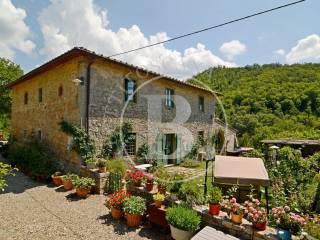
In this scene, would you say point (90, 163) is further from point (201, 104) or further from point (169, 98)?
point (201, 104)

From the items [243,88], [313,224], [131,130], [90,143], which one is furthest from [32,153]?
[243,88]

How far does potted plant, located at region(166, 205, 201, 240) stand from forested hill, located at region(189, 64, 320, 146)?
2959 cm

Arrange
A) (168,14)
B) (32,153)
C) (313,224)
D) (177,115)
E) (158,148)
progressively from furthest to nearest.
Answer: (177,115)
(158,148)
(32,153)
(168,14)
(313,224)

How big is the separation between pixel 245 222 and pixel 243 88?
3257cm

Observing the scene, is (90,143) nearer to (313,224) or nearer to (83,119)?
(83,119)

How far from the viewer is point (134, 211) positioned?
6.23 meters

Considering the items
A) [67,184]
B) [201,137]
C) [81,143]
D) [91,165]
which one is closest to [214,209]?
[91,165]

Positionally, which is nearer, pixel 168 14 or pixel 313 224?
pixel 313 224

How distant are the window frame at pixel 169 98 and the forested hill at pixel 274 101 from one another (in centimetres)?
1973

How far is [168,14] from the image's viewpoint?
7.58 meters

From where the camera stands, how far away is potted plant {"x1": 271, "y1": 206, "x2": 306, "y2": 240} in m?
4.44

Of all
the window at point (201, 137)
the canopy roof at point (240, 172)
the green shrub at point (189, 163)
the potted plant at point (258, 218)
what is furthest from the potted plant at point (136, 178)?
the window at point (201, 137)

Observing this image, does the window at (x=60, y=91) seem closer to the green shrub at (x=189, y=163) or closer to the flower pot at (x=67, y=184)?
the flower pot at (x=67, y=184)

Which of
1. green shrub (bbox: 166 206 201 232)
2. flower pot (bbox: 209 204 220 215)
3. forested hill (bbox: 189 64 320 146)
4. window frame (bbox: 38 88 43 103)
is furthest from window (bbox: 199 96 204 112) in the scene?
forested hill (bbox: 189 64 320 146)
